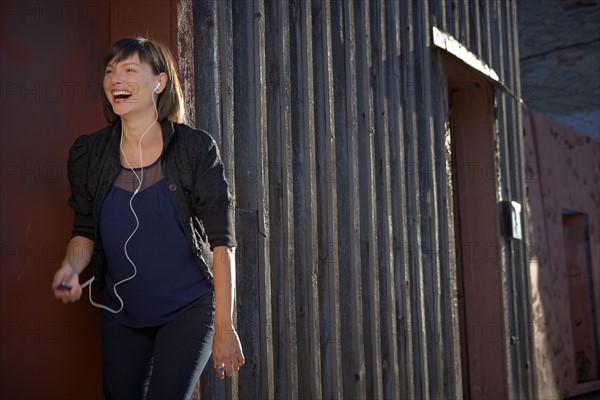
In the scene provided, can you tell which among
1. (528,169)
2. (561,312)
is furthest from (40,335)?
(561,312)

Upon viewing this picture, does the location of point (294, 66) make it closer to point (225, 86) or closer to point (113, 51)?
point (225, 86)

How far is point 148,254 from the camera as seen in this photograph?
9.48ft

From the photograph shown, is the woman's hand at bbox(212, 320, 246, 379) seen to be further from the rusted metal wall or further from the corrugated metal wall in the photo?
the rusted metal wall

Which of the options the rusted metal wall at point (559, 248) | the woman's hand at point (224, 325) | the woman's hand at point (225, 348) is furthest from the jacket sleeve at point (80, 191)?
the rusted metal wall at point (559, 248)

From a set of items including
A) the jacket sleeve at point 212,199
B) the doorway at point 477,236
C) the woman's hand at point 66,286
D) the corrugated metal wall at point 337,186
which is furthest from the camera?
the doorway at point 477,236

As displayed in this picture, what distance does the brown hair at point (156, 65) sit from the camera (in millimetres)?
2980

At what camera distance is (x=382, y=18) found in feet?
17.6

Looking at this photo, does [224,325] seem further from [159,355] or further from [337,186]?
[337,186]

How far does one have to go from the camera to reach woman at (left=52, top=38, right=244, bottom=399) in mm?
2771

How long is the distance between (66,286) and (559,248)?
24.2ft

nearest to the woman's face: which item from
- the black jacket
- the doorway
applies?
the black jacket

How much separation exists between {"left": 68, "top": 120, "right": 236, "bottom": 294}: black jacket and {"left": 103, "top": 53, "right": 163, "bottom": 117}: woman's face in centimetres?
12

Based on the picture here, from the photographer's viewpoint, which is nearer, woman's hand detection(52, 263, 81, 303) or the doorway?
woman's hand detection(52, 263, 81, 303)

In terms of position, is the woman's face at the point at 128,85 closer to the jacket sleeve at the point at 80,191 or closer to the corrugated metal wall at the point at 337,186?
the jacket sleeve at the point at 80,191
